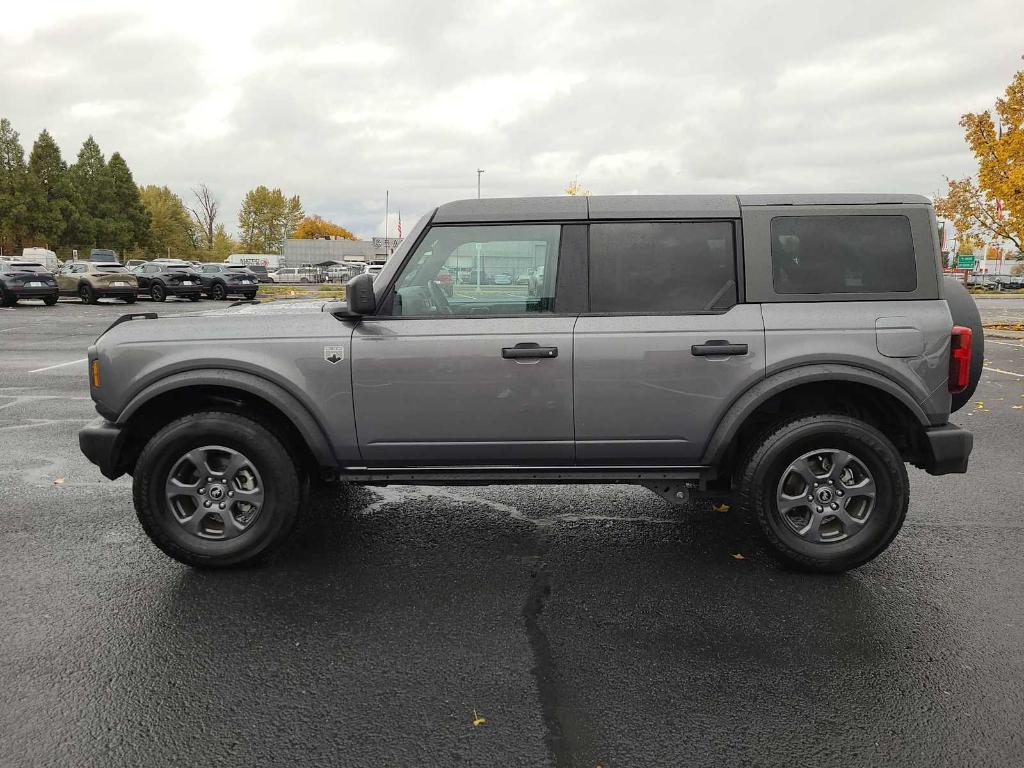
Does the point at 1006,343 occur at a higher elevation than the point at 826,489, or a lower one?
lower

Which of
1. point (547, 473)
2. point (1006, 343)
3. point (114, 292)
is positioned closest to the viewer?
point (547, 473)

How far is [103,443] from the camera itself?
4.15 m

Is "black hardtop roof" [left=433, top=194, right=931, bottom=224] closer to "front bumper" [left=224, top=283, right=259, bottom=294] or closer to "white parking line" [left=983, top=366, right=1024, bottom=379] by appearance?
"white parking line" [left=983, top=366, right=1024, bottom=379]

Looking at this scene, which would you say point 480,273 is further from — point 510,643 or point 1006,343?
point 1006,343

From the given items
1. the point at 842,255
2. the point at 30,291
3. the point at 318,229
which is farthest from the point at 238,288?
the point at 318,229

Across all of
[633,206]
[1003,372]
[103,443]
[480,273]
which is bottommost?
[1003,372]

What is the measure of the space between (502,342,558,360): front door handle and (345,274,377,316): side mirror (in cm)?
72

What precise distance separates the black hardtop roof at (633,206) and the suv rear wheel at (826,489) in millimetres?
1135

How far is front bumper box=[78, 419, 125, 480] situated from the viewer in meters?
4.14

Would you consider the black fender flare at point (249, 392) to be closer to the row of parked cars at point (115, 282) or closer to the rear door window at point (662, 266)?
→ the rear door window at point (662, 266)

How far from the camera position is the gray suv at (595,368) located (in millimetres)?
4031

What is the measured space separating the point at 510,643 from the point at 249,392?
1.87 meters

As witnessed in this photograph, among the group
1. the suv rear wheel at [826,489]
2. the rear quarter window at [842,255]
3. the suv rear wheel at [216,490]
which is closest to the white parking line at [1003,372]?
the rear quarter window at [842,255]

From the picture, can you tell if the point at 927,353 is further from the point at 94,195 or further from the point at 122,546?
the point at 94,195
